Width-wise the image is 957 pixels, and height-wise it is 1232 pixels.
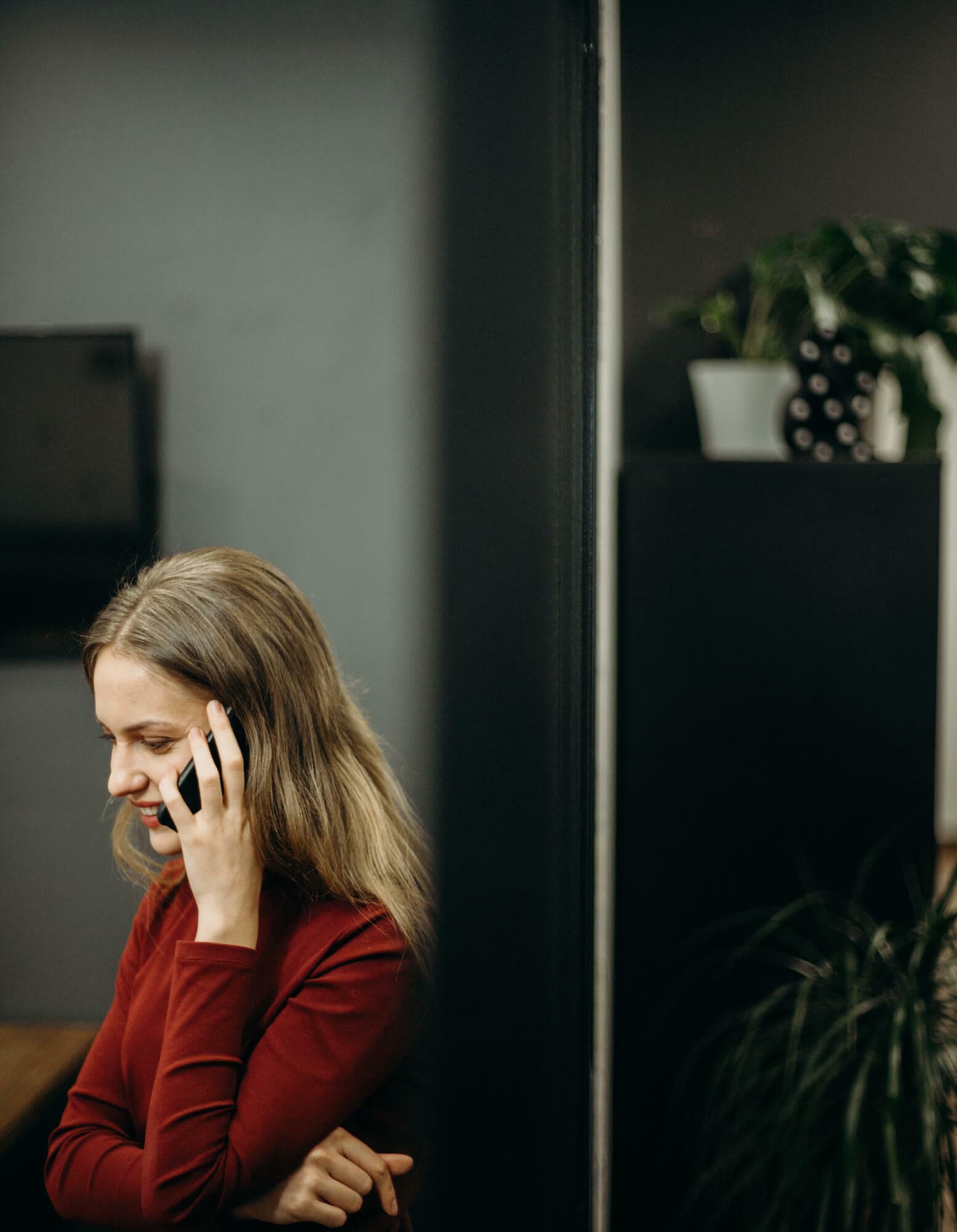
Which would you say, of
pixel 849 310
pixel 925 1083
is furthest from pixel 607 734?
pixel 849 310

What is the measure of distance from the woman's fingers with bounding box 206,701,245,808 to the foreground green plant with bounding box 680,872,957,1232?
0.87 meters

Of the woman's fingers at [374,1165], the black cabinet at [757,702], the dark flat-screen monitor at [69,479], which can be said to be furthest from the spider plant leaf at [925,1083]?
the dark flat-screen monitor at [69,479]

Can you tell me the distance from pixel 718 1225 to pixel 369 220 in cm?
133

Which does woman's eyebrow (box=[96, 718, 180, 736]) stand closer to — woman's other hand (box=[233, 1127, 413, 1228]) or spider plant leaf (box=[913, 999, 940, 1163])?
woman's other hand (box=[233, 1127, 413, 1228])

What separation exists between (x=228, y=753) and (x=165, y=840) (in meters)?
0.05

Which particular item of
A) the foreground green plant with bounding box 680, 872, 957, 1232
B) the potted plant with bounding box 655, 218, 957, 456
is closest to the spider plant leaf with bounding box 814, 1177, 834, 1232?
the foreground green plant with bounding box 680, 872, 957, 1232

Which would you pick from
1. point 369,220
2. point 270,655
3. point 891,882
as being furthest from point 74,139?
point 891,882

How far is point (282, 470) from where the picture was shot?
1.28ft

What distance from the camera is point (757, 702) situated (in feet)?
4.40

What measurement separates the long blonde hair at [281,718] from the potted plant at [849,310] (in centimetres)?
131

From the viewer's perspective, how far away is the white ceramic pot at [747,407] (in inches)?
62.1

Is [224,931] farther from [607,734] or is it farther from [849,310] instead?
[849,310]

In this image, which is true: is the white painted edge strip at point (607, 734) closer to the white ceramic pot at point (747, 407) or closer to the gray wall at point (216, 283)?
the white ceramic pot at point (747, 407)

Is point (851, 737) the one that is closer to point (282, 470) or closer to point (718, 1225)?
point (718, 1225)
